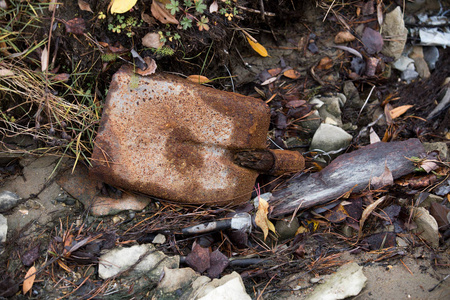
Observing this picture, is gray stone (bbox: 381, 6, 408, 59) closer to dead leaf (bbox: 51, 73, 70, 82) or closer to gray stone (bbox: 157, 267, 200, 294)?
gray stone (bbox: 157, 267, 200, 294)

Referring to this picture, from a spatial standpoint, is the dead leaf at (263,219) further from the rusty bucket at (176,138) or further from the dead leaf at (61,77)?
the dead leaf at (61,77)

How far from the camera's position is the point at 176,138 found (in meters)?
2.20

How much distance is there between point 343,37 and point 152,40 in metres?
1.59

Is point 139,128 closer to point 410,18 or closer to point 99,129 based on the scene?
point 99,129

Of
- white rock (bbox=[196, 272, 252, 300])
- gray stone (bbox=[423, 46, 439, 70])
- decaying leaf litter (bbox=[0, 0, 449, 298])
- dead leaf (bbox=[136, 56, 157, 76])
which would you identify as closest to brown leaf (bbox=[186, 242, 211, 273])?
decaying leaf litter (bbox=[0, 0, 449, 298])

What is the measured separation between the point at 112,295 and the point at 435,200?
223 cm

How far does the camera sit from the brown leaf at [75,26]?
85.4 inches

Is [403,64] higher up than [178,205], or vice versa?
[403,64]

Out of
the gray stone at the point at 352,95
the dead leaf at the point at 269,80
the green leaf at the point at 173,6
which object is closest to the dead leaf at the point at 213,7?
the green leaf at the point at 173,6

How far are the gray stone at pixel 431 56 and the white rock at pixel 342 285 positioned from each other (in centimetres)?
198

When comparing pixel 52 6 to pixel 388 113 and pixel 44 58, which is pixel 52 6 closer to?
pixel 44 58

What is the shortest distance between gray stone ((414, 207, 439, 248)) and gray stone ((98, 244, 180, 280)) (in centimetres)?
163

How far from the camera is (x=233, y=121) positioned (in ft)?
7.32

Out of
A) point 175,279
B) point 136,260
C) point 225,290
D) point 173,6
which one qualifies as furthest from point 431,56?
point 136,260
